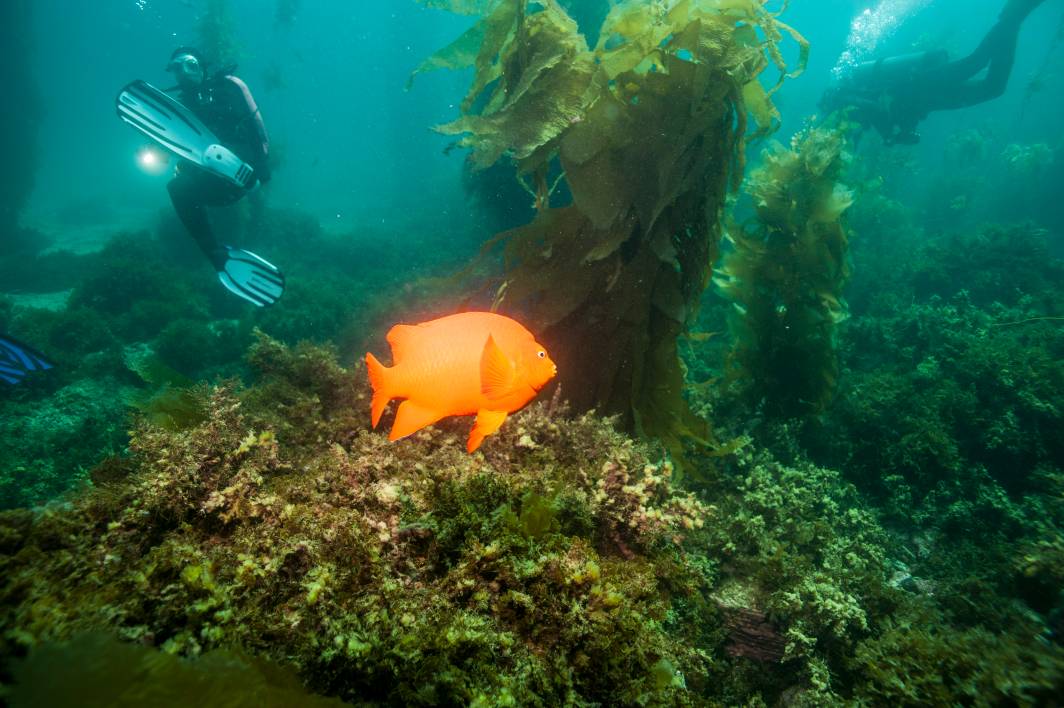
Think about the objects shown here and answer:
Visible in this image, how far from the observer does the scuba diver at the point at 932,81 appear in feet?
49.6

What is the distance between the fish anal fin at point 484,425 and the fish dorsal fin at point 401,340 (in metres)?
0.47

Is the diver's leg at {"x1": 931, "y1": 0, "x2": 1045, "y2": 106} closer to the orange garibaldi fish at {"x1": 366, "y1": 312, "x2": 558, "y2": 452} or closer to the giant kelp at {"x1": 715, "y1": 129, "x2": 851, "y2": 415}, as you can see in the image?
the giant kelp at {"x1": 715, "y1": 129, "x2": 851, "y2": 415}

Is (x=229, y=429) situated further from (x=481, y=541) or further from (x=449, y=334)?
(x=481, y=541)

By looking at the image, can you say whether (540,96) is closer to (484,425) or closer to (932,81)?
(484,425)

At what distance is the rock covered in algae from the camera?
1.19m

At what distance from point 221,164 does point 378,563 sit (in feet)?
28.2

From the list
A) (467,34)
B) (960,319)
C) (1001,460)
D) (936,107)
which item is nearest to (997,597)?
(1001,460)

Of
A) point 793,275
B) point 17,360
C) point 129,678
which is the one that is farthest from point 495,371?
point 17,360

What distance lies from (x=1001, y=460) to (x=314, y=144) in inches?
5541

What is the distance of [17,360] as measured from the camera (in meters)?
6.01

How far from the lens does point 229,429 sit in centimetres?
204

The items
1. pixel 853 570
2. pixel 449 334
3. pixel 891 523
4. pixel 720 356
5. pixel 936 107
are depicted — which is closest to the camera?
pixel 449 334

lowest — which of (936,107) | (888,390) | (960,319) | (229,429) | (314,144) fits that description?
(229,429)

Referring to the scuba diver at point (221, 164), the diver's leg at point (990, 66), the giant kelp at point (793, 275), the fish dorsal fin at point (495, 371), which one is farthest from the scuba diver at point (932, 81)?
the fish dorsal fin at point (495, 371)
